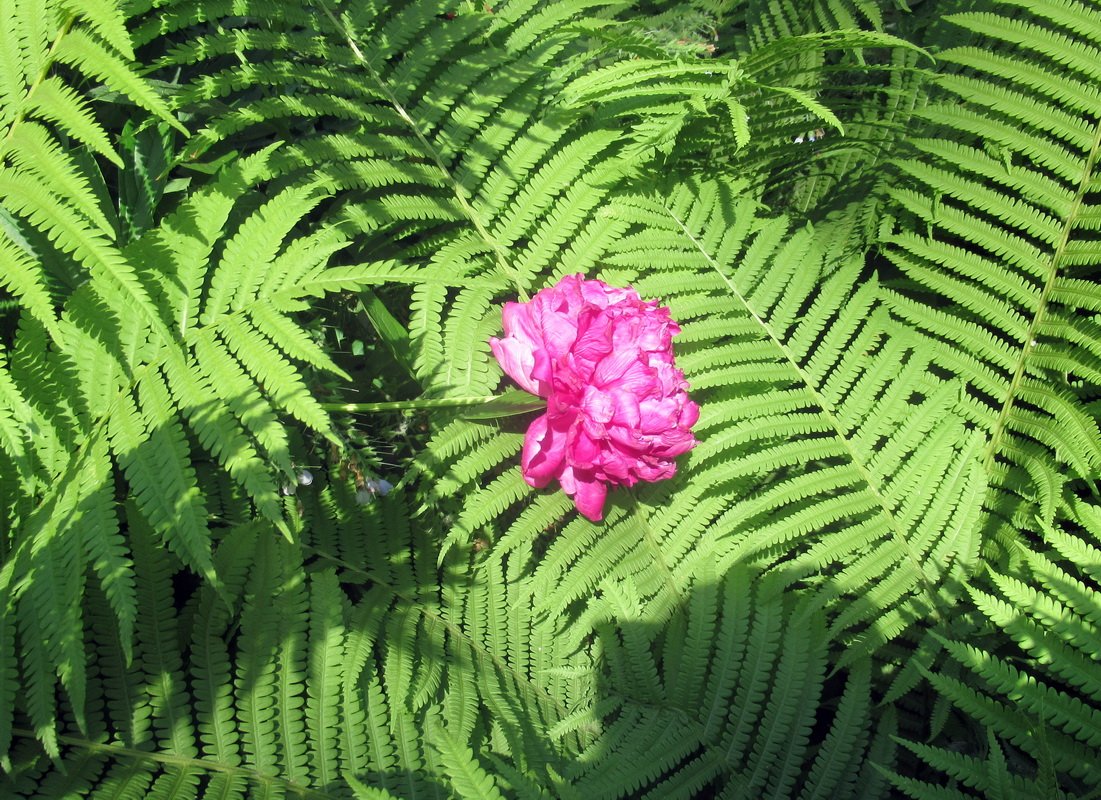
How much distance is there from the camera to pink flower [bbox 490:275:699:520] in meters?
1.66

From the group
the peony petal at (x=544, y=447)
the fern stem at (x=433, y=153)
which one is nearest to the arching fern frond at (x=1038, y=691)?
the peony petal at (x=544, y=447)

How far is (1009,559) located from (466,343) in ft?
4.27

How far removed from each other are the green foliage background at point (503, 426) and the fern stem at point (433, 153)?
18 mm

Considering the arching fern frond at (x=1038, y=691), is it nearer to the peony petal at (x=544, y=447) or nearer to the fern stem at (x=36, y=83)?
the peony petal at (x=544, y=447)

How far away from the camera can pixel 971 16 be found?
204cm

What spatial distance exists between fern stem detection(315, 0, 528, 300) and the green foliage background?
2 centimetres

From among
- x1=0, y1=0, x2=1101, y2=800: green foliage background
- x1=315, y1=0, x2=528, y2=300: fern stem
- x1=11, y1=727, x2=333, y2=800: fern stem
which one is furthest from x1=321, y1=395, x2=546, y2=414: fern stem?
x1=11, y1=727, x2=333, y2=800: fern stem

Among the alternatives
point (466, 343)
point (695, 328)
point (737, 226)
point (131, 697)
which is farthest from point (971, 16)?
point (131, 697)

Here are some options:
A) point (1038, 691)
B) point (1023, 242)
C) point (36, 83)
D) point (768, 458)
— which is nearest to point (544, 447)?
point (768, 458)

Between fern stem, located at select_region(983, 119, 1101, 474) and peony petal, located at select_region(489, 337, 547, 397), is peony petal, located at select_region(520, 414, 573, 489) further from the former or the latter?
fern stem, located at select_region(983, 119, 1101, 474)

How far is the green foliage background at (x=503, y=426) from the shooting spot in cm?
148

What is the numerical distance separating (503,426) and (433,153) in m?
0.68

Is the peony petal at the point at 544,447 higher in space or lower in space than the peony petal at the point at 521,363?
lower

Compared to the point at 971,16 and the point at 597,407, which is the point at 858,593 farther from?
the point at 971,16
